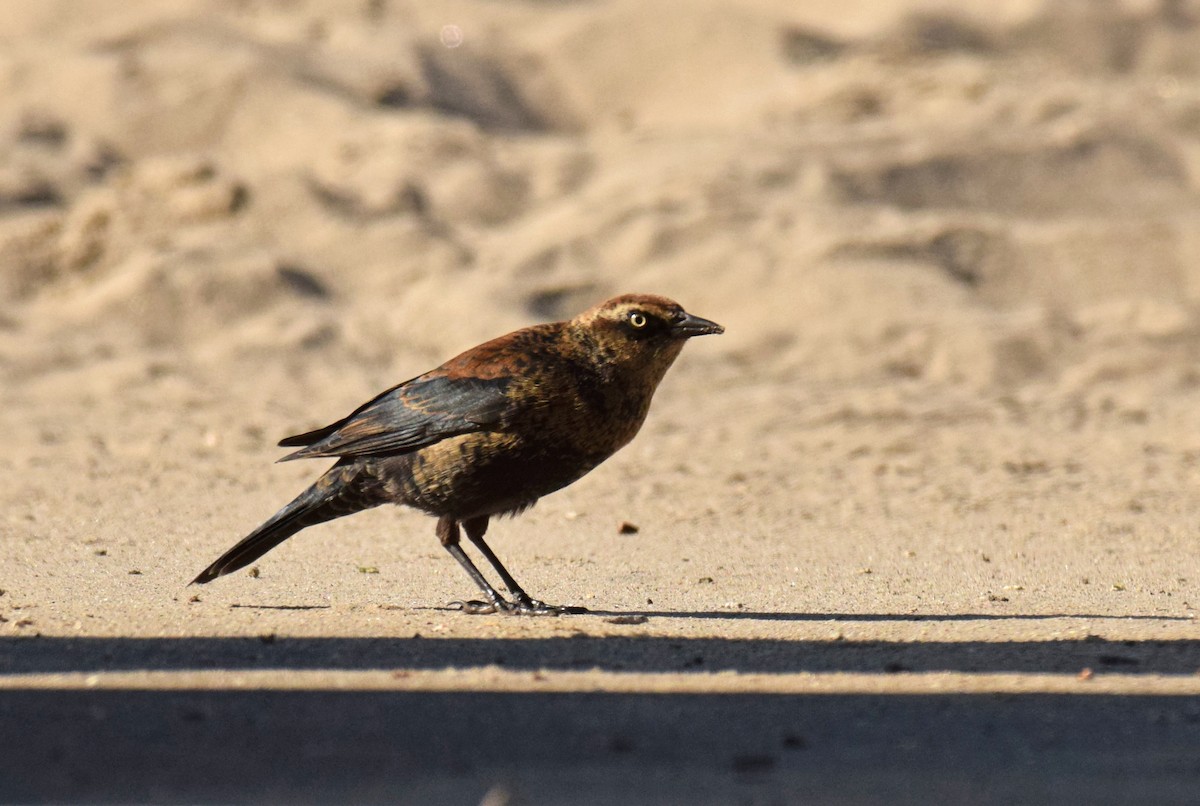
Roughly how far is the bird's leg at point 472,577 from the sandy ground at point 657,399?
0.21m

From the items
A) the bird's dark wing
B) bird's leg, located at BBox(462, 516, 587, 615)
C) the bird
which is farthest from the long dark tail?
bird's leg, located at BBox(462, 516, 587, 615)

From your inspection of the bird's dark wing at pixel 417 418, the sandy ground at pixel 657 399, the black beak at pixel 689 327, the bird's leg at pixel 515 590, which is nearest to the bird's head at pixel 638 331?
the black beak at pixel 689 327

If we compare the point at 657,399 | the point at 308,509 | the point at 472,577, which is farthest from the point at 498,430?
the point at 657,399

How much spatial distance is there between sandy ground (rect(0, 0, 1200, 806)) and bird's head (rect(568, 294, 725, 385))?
959mm

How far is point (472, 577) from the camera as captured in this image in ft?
22.4

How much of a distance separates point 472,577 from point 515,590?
0.18 m

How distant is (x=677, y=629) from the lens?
6285mm

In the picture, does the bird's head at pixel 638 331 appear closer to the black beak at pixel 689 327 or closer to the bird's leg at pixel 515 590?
the black beak at pixel 689 327

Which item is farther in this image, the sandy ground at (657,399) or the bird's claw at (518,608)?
the bird's claw at (518,608)

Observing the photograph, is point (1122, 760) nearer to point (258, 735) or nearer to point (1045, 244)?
point (258, 735)

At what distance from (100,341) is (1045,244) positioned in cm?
716

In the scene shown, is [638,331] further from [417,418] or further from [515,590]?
[515,590]

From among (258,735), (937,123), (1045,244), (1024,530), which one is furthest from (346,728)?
(937,123)

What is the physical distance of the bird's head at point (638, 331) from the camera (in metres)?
6.75
